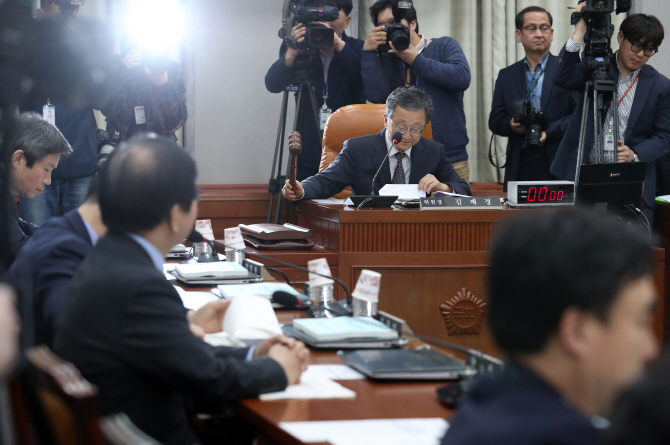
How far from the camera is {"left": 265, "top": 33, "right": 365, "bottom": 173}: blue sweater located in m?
3.87

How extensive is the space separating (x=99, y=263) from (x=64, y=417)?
51 cm

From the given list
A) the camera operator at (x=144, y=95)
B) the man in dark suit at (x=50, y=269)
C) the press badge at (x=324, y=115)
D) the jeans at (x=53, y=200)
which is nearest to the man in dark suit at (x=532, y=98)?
the press badge at (x=324, y=115)

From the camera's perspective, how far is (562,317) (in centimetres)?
75

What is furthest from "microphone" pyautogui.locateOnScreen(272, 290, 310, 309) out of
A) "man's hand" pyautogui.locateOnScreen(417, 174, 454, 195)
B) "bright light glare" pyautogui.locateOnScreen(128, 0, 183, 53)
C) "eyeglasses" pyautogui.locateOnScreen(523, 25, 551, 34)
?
"bright light glare" pyautogui.locateOnScreen(128, 0, 183, 53)

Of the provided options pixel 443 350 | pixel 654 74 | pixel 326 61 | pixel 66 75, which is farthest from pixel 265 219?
pixel 66 75

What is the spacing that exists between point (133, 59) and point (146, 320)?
9.30 feet

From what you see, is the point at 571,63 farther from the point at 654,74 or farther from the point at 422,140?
the point at 422,140

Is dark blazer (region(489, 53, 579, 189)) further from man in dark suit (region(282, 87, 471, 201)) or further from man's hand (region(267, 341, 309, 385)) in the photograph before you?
man's hand (region(267, 341, 309, 385))

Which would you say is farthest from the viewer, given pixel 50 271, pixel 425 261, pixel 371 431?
pixel 425 261

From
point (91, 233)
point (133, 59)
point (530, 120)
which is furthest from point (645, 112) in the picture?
point (91, 233)

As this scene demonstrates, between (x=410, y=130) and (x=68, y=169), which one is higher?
(x=410, y=130)

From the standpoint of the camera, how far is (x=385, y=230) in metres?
2.69

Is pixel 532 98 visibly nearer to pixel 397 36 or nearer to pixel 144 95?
pixel 397 36

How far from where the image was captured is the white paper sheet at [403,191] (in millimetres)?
3000
